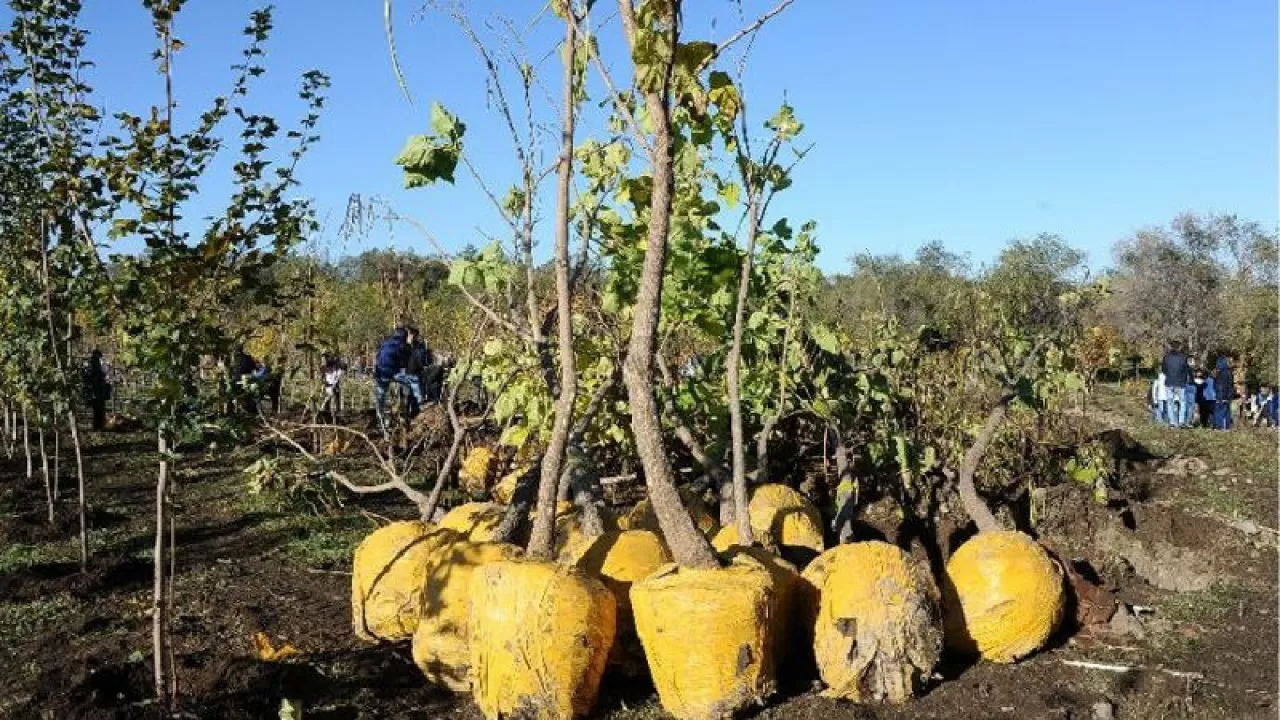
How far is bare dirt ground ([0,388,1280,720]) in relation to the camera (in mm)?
4629

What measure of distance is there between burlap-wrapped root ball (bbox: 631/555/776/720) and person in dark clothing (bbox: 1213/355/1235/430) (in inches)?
725

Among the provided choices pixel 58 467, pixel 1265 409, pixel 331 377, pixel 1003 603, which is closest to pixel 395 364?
pixel 331 377

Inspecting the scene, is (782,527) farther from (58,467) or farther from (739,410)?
(58,467)

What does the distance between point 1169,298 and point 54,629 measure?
44.1m

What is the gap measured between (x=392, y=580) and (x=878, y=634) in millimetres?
2419

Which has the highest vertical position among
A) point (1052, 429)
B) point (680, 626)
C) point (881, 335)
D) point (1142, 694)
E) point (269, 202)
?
point (269, 202)

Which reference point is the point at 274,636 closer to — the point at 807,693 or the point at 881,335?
the point at 807,693

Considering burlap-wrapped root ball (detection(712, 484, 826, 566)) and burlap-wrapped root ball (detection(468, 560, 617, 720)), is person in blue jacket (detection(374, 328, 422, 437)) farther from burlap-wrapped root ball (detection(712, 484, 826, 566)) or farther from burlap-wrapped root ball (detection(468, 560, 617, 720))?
burlap-wrapped root ball (detection(468, 560, 617, 720))

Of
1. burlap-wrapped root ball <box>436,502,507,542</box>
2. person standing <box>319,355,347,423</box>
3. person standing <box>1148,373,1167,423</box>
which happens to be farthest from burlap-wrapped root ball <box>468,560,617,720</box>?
person standing <box>1148,373,1167,423</box>

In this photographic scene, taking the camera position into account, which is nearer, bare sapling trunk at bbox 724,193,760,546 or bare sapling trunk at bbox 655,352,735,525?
bare sapling trunk at bbox 724,193,760,546

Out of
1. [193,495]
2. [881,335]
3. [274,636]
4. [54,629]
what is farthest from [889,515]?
[193,495]

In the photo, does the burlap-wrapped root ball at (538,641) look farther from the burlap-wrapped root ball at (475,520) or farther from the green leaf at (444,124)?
the green leaf at (444,124)

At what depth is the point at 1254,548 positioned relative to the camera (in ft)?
22.3

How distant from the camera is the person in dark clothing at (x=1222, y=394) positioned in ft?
65.4
